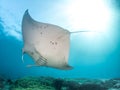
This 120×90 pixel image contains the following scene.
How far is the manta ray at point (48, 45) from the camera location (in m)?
3.12

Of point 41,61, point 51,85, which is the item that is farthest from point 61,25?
point 41,61

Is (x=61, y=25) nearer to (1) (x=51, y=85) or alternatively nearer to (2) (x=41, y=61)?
(1) (x=51, y=85)

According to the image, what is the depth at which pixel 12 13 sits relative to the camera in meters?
6.60

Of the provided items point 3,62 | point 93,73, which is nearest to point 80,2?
point 3,62

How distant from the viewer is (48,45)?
3.19 meters

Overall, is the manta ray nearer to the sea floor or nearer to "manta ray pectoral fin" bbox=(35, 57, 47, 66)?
"manta ray pectoral fin" bbox=(35, 57, 47, 66)

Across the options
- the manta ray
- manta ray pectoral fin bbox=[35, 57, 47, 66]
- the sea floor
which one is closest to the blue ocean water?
the sea floor

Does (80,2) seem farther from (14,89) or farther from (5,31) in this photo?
(5,31)

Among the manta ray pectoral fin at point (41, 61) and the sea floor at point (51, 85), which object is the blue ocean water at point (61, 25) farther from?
the manta ray pectoral fin at point (41, 61)

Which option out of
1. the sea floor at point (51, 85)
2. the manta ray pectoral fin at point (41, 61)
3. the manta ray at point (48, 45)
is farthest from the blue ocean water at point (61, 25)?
the manta ray pectoral fin at point (41, 61)

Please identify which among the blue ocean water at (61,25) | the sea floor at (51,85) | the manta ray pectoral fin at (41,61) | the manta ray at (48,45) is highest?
the blue ocean water at (61,25)

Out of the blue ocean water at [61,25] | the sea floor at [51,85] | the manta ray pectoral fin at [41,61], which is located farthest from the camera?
the blue ocean water at [61,25]

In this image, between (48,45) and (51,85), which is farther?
(51,85)

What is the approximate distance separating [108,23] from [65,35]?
9.86 ft
